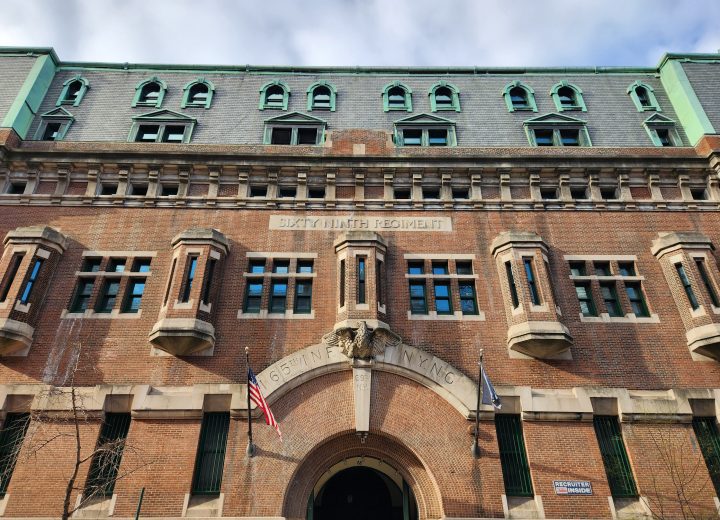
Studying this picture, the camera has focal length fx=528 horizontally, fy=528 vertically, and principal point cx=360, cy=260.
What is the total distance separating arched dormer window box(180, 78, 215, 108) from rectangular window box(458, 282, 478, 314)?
14.7 meters

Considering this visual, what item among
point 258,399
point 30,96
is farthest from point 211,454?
point 30,96

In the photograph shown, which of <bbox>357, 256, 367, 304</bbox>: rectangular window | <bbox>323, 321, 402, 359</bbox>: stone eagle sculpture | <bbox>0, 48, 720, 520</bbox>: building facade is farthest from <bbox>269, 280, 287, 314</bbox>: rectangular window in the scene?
<bbox>357, 256, 367, 304</bbox>: rectangular window

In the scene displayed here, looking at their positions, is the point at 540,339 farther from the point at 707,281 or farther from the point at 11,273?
the point at 11,273

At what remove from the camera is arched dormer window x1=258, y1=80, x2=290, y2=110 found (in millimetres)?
24766

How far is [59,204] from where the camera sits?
20.2 meters

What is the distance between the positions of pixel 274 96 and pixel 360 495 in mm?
18180

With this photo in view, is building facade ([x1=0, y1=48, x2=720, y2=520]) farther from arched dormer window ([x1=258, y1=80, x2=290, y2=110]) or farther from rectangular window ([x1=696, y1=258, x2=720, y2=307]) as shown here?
arched dormer window ([x1=258, y1=80, x2=290, y2=110])

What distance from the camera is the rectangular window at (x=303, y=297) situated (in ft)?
59.8

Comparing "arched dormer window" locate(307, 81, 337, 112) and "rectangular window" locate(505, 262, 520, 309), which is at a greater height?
"arched dormer window" locate(307, 81, 337, 112)

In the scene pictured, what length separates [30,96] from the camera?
23578 mm

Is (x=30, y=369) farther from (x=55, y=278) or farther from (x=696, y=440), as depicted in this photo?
(x=696, y=440)

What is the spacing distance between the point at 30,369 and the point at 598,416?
17.8 m

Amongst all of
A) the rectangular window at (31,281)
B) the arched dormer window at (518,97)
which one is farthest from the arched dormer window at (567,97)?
the rectangular window at (31,281)

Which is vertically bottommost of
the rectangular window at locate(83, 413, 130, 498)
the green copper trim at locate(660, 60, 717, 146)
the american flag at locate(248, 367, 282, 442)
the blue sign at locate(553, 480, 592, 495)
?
the blue sign at locate(553, 480, 592, 495)
